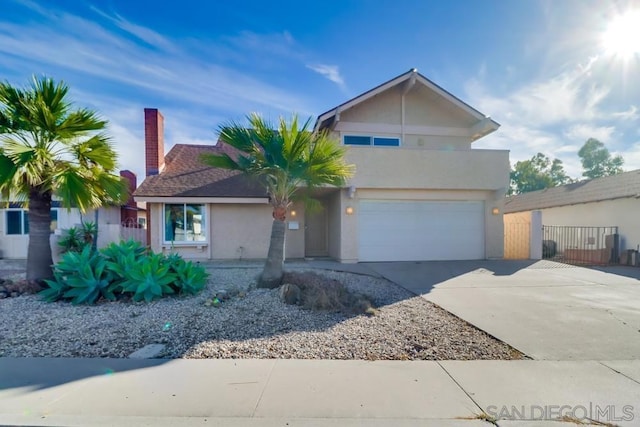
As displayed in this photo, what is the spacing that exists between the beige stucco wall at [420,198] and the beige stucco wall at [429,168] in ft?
1.28

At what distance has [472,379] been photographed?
141 inches

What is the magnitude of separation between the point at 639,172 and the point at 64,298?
25638 mm

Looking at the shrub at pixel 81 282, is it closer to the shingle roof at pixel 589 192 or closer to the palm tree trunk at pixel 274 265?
→ the palm tree trunk at pixel 274 265

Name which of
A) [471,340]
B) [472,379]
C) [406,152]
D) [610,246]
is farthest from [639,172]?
[472,379]

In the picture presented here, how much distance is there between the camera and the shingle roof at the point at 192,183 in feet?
Result: 41.1

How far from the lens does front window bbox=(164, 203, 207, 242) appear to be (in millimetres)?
12898

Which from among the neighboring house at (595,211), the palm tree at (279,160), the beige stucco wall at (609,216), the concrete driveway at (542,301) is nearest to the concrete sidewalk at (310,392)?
the concrete driveway at (542,301)

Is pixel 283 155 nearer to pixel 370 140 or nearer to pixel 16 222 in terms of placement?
pixel 370 140

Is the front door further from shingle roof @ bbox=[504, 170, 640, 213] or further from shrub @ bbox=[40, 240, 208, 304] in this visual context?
shingle roof @ bbox=[504, 170, 640, 213]

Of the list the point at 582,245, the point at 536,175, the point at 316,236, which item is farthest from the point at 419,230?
the point at 536,175

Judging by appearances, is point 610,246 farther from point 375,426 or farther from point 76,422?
point 76,422

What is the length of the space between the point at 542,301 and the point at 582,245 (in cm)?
1336

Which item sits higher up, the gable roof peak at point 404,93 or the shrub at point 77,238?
the gable roof peak at point 404,93

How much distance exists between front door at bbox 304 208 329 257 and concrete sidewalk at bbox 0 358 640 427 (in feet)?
36.8
